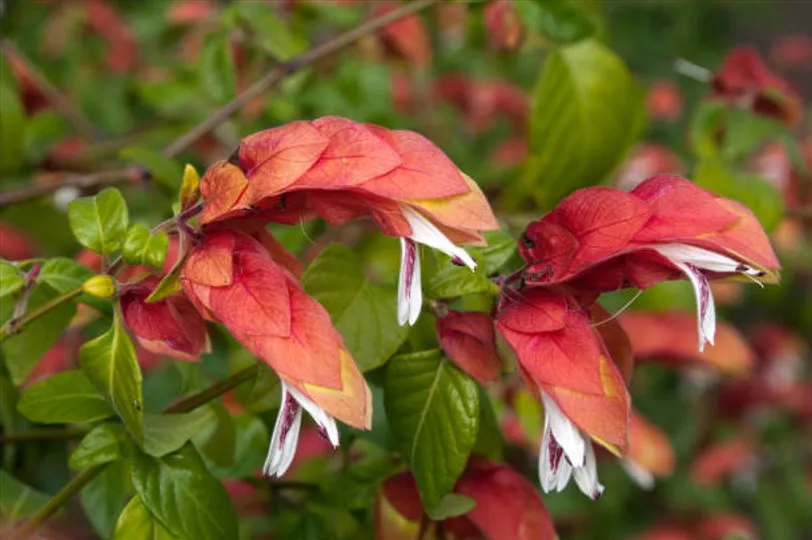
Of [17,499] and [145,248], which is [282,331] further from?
[17,499]

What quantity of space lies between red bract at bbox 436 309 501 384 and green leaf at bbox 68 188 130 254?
0.15m

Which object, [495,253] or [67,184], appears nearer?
[495,253]

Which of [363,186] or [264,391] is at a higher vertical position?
[363,186]

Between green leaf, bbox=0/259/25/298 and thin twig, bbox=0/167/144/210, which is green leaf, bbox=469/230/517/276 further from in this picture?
thin twig, bbox=0/167/144/210

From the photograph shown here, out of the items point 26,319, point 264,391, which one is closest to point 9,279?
point 26,319

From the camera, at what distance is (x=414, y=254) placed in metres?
0.43

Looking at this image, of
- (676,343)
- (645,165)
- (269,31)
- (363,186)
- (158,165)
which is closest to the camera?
(363,186)

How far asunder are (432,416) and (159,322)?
0.13 m

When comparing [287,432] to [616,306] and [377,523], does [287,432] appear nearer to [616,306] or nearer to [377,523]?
[377,523]

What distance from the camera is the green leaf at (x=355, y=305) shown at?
1.66 feet

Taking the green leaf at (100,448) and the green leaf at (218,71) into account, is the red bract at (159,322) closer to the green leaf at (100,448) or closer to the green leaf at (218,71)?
the green leaf at (100,448)

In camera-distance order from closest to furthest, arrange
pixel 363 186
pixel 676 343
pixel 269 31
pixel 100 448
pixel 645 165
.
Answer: pixel 363 186, pixel 100 448, pixel 269 31, pixel 676 343, pixel 645 165

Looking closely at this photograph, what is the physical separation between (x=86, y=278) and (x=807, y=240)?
1.36 metres

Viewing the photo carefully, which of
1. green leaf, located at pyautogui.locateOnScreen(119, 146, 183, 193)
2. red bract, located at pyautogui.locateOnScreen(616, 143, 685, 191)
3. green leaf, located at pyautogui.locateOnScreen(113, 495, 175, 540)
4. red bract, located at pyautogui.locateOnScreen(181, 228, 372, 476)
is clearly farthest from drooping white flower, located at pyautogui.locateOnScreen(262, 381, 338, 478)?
red bract, located at pyautogui.locateOnScreen(616, 143, 685, 191)
